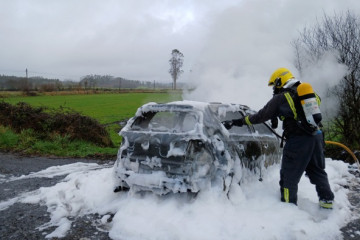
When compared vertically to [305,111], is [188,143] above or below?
below

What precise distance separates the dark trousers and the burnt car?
617mm

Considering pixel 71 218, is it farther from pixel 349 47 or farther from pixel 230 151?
pixel 349 47

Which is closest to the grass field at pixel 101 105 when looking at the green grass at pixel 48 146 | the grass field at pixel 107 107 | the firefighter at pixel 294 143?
the grass field at pixel 107 107

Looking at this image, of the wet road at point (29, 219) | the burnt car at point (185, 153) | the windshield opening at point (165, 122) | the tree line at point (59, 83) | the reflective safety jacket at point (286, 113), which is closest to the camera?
the wet road at point (29, 219)

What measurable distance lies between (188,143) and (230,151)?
0.69 meters

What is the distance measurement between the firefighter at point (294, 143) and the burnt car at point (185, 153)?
48 cm

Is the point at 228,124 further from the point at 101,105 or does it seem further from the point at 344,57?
the point at 101,105

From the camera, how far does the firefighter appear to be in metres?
3.93

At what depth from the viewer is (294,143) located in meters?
3.99

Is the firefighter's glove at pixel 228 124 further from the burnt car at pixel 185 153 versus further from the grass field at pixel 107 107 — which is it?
the grass field at pixel 107 107

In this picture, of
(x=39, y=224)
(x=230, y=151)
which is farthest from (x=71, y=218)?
(x=230, y=151)

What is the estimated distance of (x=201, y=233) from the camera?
3381mm

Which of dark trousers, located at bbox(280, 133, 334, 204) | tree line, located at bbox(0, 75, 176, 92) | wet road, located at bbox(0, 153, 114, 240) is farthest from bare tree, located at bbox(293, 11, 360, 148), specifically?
tree line, located at bbox(0, 75, 176, 92)

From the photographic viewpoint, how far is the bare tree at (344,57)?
27.7 feet
